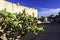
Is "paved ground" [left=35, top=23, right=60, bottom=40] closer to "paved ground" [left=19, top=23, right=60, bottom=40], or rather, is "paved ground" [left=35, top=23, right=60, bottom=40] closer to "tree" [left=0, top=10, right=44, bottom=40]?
"paved ground" [left=19, top=23, right=60, bottom=40]

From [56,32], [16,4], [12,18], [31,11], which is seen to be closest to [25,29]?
[12,18]

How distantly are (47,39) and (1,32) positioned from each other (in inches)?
252

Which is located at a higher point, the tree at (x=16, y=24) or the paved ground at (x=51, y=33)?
the tree at (x=16, y=24)

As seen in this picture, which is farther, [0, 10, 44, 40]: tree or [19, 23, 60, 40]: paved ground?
[19, 23, 60, 40]: paved ground

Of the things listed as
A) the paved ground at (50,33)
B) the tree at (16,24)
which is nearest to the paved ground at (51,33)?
the paved ground at (50,33)

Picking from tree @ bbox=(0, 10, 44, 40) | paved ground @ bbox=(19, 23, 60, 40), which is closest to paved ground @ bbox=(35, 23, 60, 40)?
paved ground @ bbox=(19, 23, 60, 40)

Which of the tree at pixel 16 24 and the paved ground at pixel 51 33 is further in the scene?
the paved ground at pixel 51 33

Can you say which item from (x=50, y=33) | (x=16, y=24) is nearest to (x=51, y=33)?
(x=50, y=33)

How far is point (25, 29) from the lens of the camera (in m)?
12.6

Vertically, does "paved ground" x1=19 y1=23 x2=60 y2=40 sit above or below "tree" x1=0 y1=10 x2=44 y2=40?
below

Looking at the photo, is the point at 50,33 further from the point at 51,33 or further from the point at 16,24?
the point at 16,24

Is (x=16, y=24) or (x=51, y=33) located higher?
(x=16, y=24)

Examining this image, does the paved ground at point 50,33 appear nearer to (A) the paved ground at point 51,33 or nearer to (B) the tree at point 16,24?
(A) the paved ground at point 51,33

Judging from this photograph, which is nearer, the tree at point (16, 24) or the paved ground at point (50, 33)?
the tree at point (16, 24)
